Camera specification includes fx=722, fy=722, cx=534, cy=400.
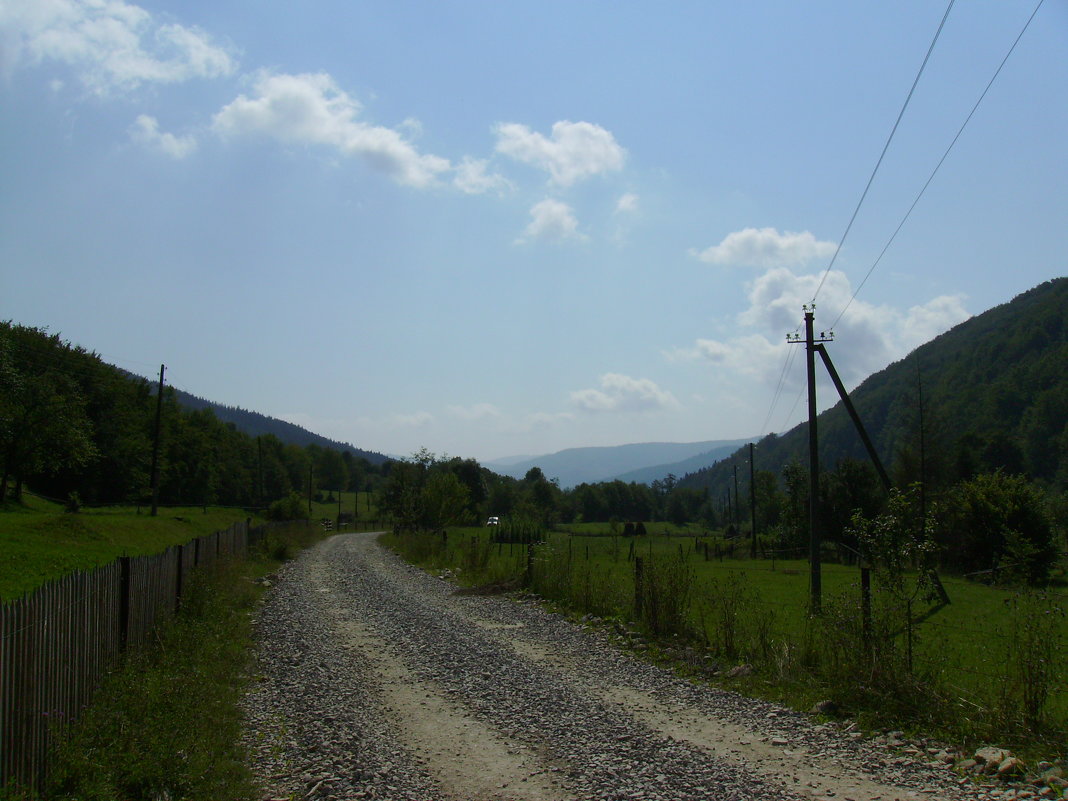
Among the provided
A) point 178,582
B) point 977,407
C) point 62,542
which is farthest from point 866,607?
point 977,407

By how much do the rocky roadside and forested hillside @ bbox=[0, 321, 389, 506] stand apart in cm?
4294

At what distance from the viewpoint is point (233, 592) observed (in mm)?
17125

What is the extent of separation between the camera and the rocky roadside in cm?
594

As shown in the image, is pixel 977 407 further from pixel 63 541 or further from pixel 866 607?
pixel 866 607

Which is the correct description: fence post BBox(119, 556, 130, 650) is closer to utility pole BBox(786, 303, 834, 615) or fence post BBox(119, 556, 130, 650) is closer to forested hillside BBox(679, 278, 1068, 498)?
utility pole BBox(786, 303, 834, 615)

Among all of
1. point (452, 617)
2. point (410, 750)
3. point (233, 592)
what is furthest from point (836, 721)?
point (233, 592)

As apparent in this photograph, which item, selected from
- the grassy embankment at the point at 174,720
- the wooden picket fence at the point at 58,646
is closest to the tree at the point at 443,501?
the grassy embankment at the point at 174,720

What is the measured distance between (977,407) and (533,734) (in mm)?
123307

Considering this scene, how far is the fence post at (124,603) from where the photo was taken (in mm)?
8508

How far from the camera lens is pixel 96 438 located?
66.9 metres

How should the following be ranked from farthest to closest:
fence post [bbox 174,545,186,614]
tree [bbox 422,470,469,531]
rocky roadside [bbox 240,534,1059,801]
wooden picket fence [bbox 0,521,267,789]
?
1. tree [bbox 422,470,469,531]
2. fence post [bbox 174,545,186,614]
3. rocky roadside [bbox 240,534,1059,801]
4. wooden picket fence [bbox 0,521,267,789]

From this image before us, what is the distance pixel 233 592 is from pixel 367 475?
16848 cm

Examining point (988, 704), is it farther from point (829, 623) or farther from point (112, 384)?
point (112, 384)

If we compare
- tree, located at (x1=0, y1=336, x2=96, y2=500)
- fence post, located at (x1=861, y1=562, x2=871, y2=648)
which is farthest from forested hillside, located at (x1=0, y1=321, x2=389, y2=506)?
fence post, located at (x1=861, y1=562, x2=871, y2=648)
